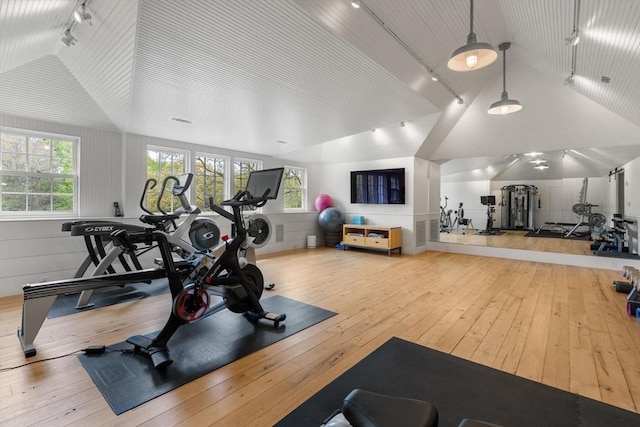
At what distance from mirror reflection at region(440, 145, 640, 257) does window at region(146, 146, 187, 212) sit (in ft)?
24.4

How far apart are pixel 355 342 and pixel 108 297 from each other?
3.50m

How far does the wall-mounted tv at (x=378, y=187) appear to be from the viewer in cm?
754

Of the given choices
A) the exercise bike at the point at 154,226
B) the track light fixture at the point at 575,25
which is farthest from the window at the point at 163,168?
the track light fixture at the point at 575,25

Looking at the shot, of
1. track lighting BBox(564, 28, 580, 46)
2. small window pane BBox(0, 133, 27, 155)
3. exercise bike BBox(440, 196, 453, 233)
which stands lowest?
exercise bike BBox(440, 196, 453, 233)

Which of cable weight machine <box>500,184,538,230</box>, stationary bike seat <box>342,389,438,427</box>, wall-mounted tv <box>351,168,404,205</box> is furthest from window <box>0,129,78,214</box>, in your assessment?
cable weight machine <box>500,184,538,230</box>

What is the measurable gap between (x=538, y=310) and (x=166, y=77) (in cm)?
527

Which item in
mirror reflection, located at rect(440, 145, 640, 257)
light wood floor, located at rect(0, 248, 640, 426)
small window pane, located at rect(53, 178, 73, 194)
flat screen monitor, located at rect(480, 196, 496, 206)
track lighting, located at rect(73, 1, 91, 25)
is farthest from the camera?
flat screen monitor, located at rect(480, 196, 496, 206)

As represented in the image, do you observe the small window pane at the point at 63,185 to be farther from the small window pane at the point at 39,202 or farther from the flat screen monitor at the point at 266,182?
the flat screen monitor at the point at 266,182

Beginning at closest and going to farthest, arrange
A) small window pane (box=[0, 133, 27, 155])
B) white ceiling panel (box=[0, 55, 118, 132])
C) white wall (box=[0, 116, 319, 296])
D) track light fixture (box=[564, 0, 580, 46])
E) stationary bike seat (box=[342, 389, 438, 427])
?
stationary bike seat (box=[342, 389, 438, 427])
track light fixture (box=[564, 0, 580, 46])
white ceiling panel (box=[0, 55, 118, 132])
white wall (box=[0, 116, 319, 296])
small window pane (box=[0, 133, 27, 155])

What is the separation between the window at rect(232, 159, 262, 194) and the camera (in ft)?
23.6

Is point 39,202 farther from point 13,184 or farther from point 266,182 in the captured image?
point 266,182

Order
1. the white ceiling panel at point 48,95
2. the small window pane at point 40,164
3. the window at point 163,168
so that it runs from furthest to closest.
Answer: the window at point 163,168
the small window pane at point 40,164
the white ceiling panel at point 48,95

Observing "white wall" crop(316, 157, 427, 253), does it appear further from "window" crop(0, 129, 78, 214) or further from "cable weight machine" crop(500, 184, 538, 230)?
"cable weight machine" crop(500, 184, 538, 230)

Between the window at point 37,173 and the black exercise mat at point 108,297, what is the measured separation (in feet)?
5.14
